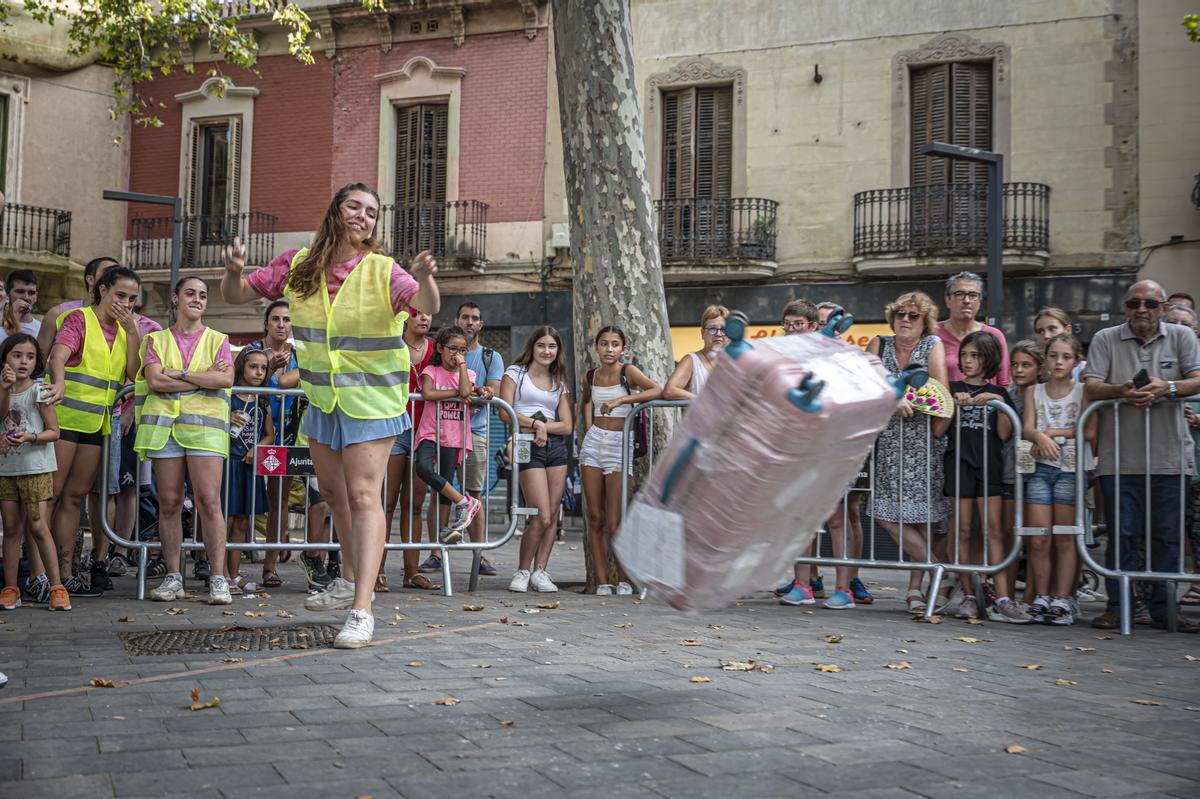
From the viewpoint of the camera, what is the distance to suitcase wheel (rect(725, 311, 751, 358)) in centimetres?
377

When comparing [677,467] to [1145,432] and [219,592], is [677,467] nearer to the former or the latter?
[219,592]

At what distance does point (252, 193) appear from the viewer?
25.5 meters

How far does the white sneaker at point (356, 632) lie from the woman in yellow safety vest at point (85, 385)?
113 inches

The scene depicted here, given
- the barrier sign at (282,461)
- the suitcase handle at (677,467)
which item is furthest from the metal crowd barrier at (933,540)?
the suitcase handle at (677,467)

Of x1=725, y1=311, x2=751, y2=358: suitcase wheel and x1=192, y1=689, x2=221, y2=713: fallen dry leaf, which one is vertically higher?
x1=725, y1=311, x2=751, y2=358: suitcase wheel

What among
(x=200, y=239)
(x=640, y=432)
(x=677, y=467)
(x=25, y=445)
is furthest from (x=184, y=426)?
(x=200, y=239)

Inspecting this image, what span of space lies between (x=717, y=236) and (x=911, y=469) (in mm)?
14923

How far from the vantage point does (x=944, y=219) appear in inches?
814

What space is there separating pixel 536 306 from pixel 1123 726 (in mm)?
19847

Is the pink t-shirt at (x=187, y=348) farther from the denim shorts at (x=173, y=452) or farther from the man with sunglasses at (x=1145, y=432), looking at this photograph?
the man with sunglasses at (x=1145, y=432)

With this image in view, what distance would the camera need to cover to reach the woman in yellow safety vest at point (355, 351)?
17.5ft

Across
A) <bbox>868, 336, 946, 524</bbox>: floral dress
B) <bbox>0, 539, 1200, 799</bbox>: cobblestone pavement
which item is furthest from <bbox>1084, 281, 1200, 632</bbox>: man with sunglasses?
<bbox>868, 336, 946, 524</bbox>: floral dress

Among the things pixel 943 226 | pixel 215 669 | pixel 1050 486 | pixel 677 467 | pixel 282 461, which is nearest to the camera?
pixel 677 467

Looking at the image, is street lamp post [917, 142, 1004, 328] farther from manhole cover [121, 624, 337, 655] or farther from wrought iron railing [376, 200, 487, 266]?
manhole cover [121, 624, 337, 655]
